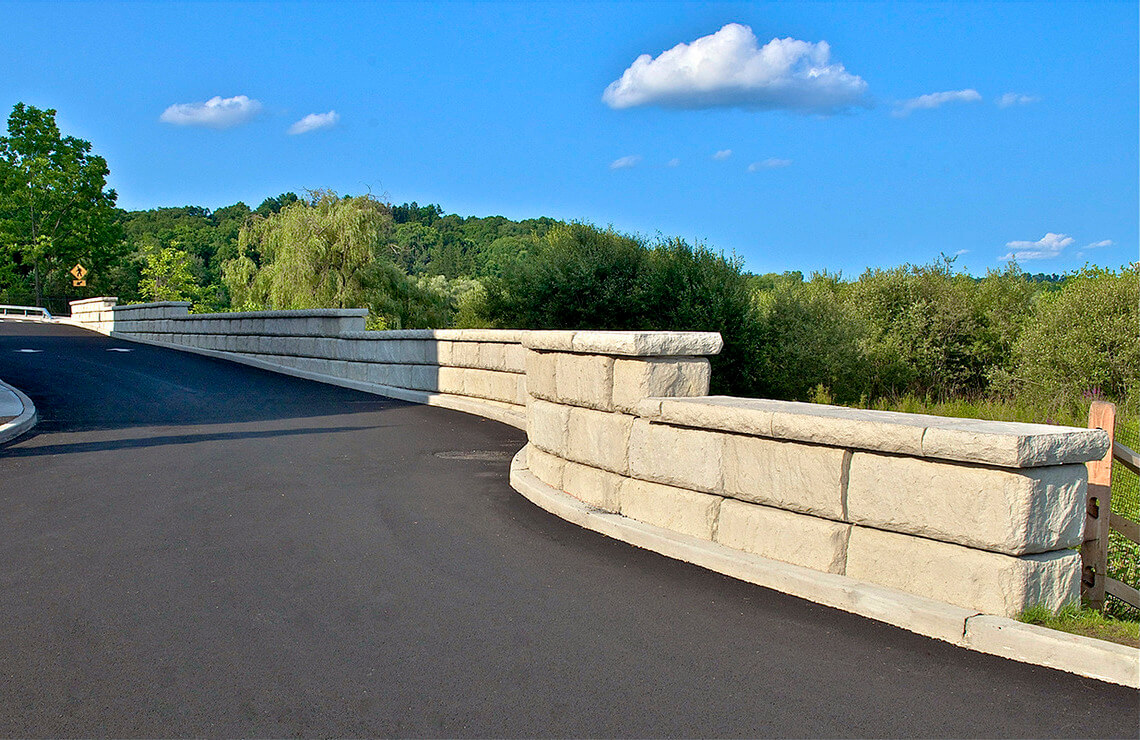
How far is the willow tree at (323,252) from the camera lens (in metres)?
35.9

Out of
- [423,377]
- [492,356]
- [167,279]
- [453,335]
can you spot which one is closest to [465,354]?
[453,335]

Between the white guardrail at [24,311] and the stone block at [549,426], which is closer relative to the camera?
the stone block at [549,426]

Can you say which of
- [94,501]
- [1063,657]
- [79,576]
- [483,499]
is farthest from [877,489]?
[94,501]

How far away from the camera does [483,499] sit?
793 centimetres

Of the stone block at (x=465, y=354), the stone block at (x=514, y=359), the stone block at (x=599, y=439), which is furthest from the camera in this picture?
the stone block at (x=465, y=354)

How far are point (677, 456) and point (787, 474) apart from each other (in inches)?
40.6

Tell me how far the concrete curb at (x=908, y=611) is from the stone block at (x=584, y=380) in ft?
3.35

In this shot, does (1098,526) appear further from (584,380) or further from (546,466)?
(546,466)

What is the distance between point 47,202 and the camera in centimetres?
5722

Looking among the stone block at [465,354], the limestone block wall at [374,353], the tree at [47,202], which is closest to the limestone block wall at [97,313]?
the limestone block wall at [374,353]

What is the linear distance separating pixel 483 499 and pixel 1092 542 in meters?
4.80

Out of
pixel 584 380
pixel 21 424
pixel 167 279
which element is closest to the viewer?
pixel 584 380

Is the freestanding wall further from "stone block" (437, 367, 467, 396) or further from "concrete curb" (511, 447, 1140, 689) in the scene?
"stone block" (437, 367, 467, 396)

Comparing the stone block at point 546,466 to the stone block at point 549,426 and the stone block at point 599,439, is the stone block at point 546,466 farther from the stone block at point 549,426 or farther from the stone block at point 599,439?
the stone block at point 599,439
